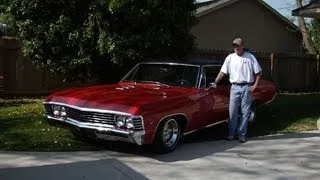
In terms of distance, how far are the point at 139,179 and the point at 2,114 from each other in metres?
5.89

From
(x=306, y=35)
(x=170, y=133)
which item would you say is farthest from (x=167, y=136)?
(x=306, y=35)

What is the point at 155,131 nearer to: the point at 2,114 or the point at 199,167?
the point at 199,167

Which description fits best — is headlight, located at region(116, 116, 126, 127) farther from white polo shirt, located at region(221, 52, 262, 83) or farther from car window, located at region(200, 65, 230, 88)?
white polo shirt, located at region(221, 52, 262, 83)

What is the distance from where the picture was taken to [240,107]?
9.88 meters

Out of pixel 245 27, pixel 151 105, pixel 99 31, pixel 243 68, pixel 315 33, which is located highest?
pixel 245 27

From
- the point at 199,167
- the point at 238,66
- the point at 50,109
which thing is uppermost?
the point at 238,66

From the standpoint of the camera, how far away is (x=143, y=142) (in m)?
7.85

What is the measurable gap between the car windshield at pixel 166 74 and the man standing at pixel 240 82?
491 millimetres

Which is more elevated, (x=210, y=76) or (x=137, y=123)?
(x=210, y=76)

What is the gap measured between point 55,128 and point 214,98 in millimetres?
2891

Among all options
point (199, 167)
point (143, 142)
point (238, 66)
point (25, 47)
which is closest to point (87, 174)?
point (143, 142)

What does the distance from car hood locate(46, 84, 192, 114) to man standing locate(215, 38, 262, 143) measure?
98 centimetres

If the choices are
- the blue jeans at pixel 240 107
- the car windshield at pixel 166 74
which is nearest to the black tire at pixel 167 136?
the car windshield at pixel 166 74

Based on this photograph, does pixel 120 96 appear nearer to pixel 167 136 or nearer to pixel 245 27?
pixel 167 136
